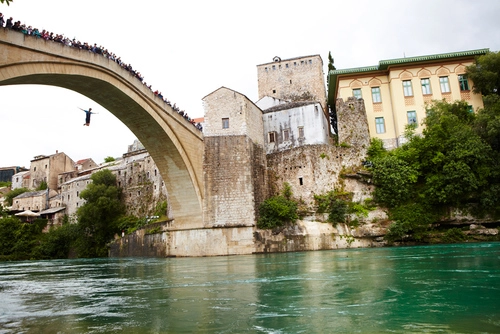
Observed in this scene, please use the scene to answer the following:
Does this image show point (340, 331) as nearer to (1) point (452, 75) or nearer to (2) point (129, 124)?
(2) point (129, 124)

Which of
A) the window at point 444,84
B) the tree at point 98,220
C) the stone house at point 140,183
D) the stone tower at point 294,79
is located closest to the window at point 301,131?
the window at point 444,84

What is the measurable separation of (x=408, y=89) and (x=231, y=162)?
511 inches

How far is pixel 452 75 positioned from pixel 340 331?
2686cm

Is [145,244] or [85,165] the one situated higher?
[85,165]

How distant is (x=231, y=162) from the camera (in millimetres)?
24812

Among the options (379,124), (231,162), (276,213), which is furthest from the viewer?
(379,124)

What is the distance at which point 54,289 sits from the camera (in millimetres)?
10125

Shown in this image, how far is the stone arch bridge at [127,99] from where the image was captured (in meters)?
13.2

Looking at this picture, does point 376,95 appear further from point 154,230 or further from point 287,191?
point 154,230

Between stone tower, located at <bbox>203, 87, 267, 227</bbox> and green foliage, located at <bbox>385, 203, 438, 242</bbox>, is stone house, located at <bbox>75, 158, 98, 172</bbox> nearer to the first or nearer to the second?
stone tower, located at <bbox>203, 87, 267, 227</bbox>

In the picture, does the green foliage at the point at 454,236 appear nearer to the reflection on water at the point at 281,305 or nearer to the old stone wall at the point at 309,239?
the old stone wall at the point at 309,239

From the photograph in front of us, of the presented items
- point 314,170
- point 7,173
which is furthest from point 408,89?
point 7,173

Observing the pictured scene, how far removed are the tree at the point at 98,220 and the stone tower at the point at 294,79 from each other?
17478 millimetres

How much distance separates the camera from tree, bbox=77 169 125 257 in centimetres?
3659
